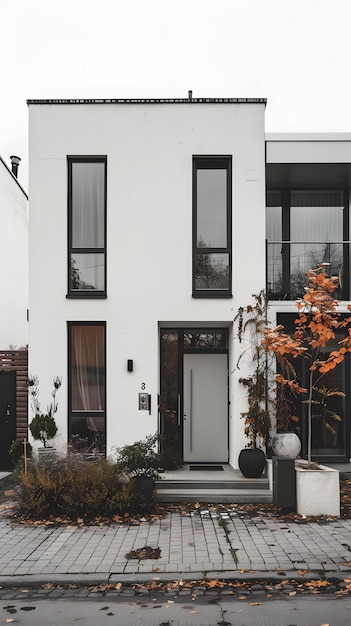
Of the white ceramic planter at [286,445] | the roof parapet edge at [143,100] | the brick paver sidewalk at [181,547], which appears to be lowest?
the brick paver sidewalk at [181,547]

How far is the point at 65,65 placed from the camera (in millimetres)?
12648

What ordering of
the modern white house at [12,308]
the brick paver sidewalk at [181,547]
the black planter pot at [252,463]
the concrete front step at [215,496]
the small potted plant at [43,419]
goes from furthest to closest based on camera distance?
1. the modern white house at [12,308]
2. the small potted plant at [43,419]
3. the black planter pot at [252,463]
4. the concrete front step at [215,496]
5. the brick paver sidewalk at [181,547]

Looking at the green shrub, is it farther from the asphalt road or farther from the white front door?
the white front door

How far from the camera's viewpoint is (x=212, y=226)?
10.6 metres

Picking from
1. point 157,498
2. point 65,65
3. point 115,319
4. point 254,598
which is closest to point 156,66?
point 65,65

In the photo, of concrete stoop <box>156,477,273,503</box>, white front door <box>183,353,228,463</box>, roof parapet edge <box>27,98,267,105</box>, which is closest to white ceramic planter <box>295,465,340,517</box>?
concrete stoop <box>156,477,273,503</box>

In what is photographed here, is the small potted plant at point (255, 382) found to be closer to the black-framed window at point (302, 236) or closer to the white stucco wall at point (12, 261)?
the black-framed window at point (302, 236)

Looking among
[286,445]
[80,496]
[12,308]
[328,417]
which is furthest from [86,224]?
[12,308]

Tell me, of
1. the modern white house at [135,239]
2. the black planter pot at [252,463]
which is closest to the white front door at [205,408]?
the modern white house at [135,239]

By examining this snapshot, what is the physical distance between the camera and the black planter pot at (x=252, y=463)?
948cm

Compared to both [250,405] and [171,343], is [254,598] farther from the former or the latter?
[171,343]

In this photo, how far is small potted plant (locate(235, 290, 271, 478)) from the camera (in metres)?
9.66

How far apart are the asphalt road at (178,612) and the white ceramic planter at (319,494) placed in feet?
9.42

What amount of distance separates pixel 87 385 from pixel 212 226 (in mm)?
3688
